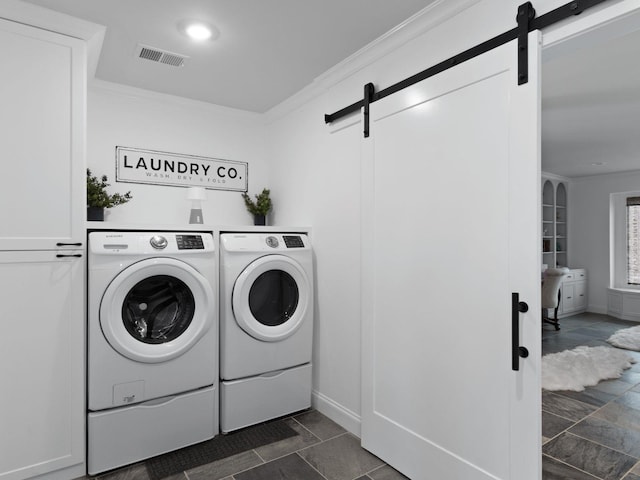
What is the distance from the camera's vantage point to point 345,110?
103 inches

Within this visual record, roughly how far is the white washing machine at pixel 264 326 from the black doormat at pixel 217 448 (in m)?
0.06

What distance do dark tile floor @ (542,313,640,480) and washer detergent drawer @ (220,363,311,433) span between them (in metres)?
1.55

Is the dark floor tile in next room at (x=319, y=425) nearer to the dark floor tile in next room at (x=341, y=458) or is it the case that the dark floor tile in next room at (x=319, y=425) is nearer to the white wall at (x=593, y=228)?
the dark floor tile in next room at (x=341, y=458)

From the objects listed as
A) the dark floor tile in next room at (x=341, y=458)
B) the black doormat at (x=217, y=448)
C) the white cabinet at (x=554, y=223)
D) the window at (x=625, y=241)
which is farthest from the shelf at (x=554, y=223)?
the black doormat at (x=217, y=448)

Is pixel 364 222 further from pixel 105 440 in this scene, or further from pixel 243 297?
pixel 105 440

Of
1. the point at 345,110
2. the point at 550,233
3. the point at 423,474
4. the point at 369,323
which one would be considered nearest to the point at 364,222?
the point at 369,323

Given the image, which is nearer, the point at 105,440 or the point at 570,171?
the point at 105,440

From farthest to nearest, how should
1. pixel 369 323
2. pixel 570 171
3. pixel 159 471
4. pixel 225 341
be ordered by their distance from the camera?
pixel 570 171 → pixel 225 341 → pixel 369 323 → pixel 159 471

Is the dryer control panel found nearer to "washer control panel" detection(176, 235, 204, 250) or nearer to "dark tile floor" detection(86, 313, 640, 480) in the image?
"washer control panel" detection(176, 235, 204, 250)

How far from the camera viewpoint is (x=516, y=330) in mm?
1595

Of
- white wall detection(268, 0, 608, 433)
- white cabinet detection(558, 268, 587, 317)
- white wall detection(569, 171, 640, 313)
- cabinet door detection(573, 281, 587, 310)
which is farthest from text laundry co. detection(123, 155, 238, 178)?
white wall detection(569, 171, 640, 313)

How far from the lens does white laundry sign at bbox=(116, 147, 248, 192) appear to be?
304cm

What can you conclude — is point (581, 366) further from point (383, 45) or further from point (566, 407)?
point (383, 45)

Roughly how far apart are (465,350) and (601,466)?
1.33 m
